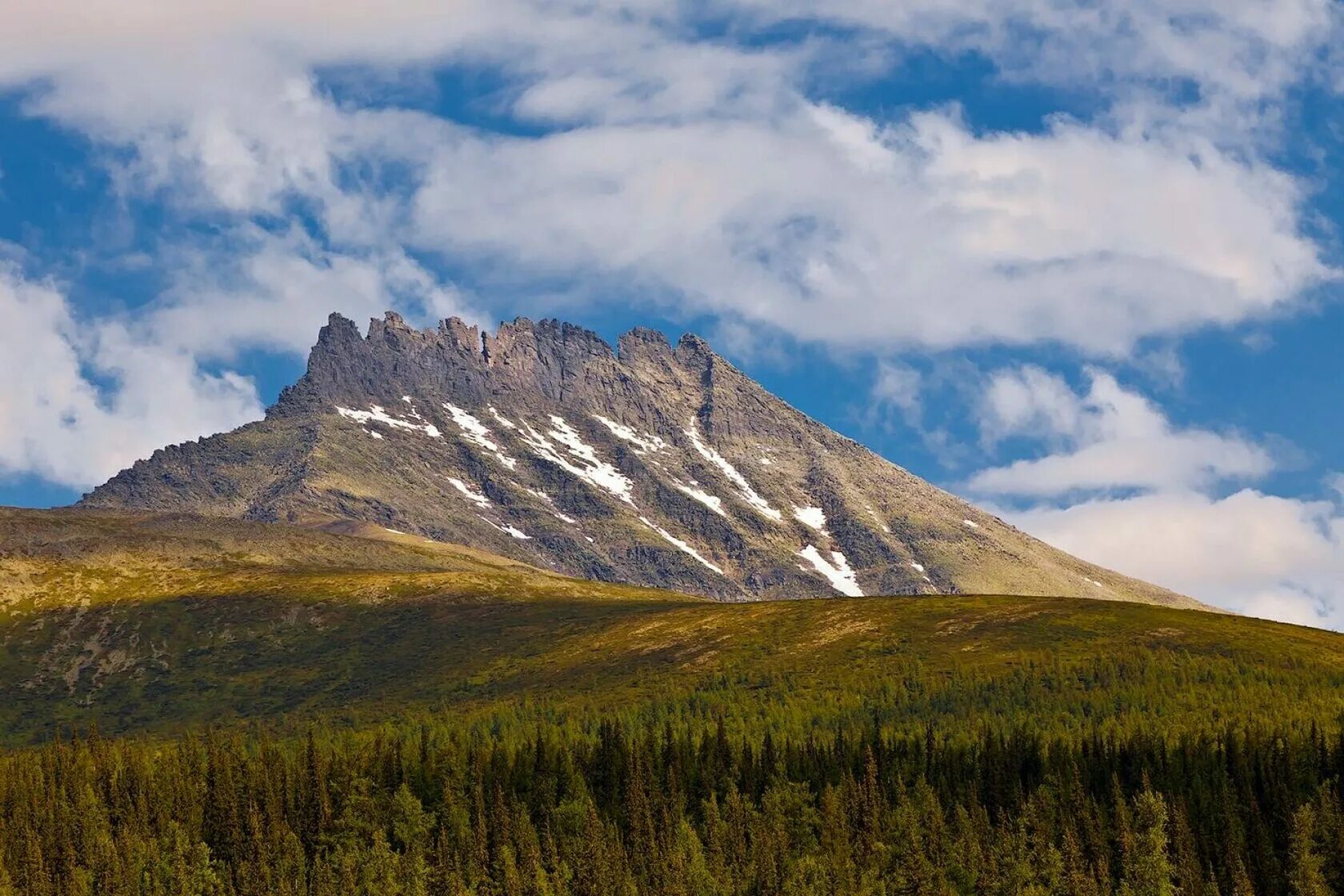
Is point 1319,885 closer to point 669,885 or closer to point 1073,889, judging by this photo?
point 1073,889

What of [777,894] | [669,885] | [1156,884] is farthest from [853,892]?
[1156,884]


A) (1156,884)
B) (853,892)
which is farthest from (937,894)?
(1156,884)

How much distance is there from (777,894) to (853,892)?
9678 mm

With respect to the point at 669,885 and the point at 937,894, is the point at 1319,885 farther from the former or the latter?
the point at 669,885

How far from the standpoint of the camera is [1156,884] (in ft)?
654

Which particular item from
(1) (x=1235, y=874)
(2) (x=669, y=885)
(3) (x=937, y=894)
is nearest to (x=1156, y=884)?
(1) (x=1235, y=874)

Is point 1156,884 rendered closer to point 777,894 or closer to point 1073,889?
point 1073,889

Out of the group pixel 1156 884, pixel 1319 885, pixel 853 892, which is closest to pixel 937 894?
→ pixel 853 892

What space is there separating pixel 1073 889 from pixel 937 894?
1696 centimetres

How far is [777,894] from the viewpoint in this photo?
199125 mm

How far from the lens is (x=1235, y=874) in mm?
199500

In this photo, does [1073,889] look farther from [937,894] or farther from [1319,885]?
[1319,885]

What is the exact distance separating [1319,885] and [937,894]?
4869 centimetres

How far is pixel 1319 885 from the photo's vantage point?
199 metres
